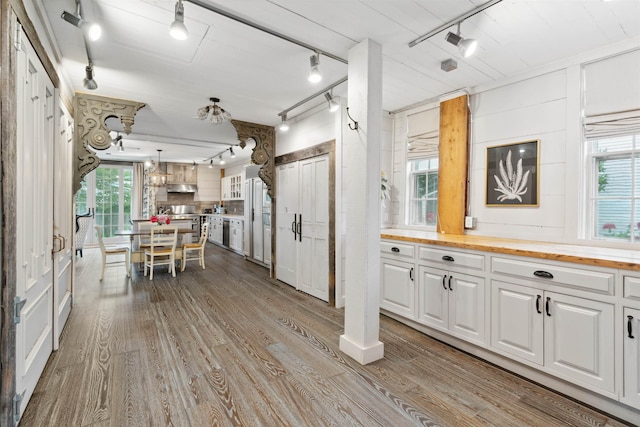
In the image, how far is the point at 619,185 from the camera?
237 centimetres

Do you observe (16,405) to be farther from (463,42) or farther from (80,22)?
(463,42)

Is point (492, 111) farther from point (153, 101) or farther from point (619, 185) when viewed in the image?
point (153, 101)

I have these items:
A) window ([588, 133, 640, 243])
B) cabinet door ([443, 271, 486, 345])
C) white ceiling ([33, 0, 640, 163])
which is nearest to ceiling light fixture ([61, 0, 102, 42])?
white ceiling ([33, 0, 640, 163])

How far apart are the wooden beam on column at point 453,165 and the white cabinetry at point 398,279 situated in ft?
2.31

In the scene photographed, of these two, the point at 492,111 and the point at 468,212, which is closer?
the point at 492,111

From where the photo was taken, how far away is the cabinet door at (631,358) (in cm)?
172

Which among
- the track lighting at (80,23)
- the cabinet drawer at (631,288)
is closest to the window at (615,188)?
the cabinet drawer at (631,288)

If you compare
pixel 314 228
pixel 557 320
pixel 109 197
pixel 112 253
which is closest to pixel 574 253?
pixel 557 320

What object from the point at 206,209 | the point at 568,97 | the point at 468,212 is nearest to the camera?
the point at 568,97

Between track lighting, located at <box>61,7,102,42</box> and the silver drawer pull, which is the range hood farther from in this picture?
the silver drawer pull

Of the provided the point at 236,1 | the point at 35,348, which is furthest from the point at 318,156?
the point at 35,348

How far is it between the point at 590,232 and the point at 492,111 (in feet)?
4.81

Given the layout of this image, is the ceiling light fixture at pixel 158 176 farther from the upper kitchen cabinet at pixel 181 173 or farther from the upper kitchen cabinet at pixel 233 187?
the upper kitchen cabinet at pixel 233 187

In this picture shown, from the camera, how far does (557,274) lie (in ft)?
6.63
